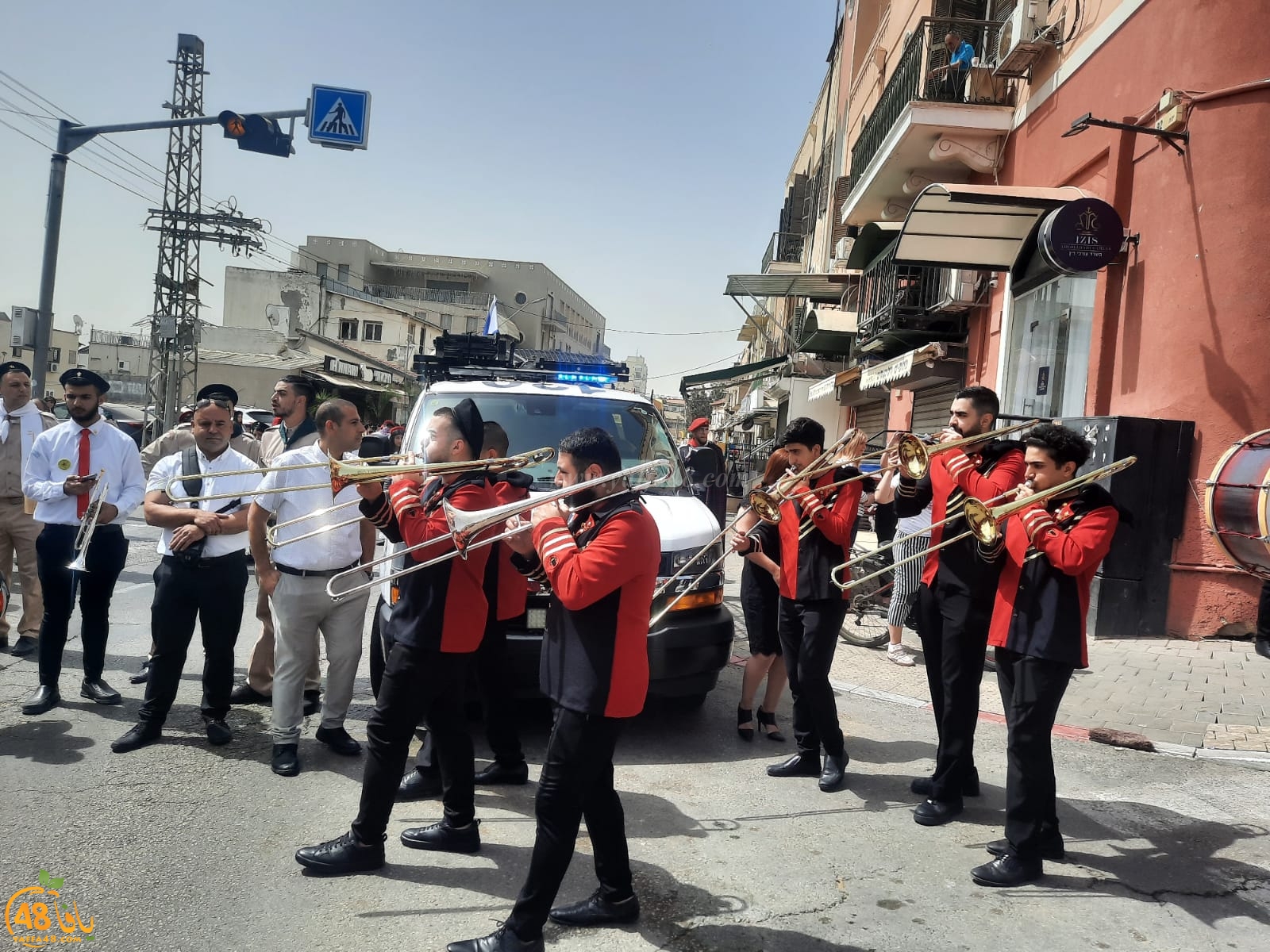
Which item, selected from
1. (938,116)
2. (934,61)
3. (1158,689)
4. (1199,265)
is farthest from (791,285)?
(1158,689)

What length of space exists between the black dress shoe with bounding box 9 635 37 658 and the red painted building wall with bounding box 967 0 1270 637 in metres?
9.14

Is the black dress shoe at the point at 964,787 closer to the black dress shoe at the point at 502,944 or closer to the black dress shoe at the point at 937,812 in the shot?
the black dress shoe at the point at 937,812

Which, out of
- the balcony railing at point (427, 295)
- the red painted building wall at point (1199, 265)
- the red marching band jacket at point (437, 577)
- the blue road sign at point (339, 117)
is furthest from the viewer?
the balcony railing at point (427, 295)

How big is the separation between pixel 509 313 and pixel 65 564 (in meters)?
67.0

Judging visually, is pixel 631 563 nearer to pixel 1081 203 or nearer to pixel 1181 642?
pixel 1181 642

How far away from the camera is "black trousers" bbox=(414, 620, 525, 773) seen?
15.2 feet

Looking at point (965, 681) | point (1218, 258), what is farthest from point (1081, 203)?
point (965, 681)

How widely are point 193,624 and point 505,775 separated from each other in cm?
198

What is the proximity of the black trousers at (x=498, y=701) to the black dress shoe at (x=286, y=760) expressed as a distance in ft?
1.98

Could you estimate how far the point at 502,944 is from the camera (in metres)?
3.03

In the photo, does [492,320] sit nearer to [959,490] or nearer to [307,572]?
[307,572]

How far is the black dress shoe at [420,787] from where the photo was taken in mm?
4500

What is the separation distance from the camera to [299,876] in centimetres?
359

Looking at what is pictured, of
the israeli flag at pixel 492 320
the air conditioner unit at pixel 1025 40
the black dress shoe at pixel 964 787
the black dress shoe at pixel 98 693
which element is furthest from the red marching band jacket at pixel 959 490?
the air conditioner unit at pixel 1025 40
